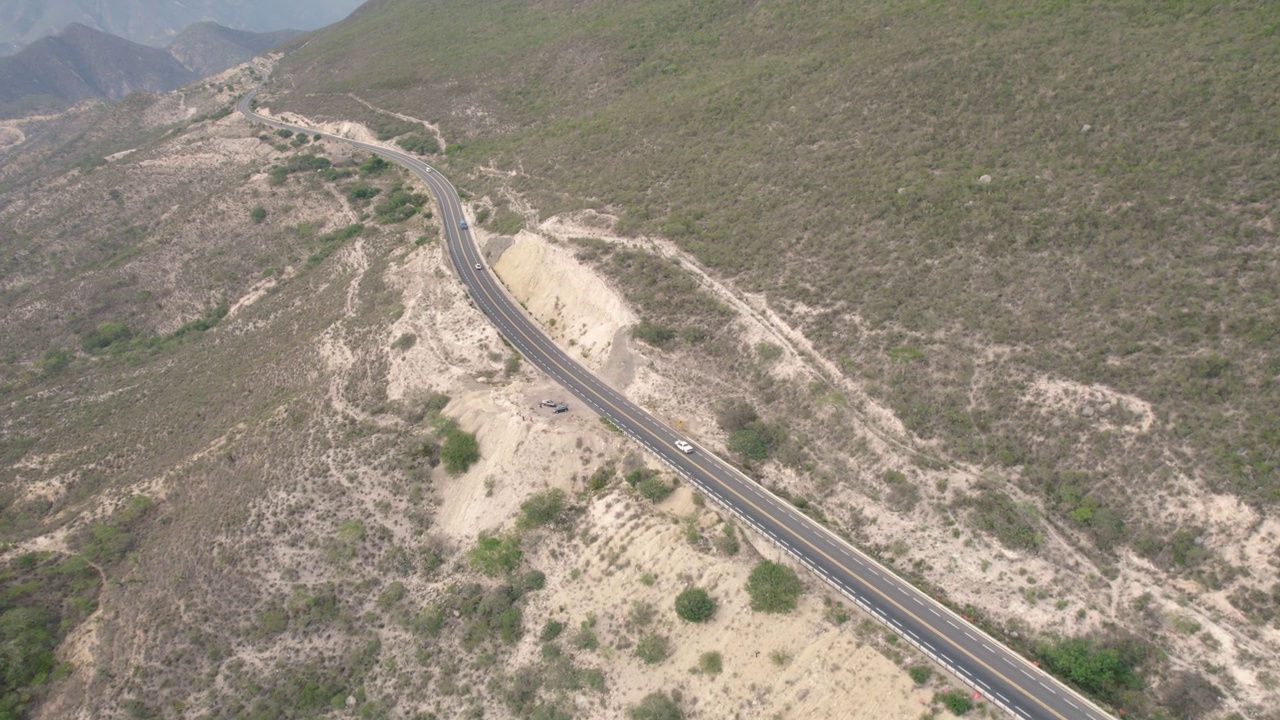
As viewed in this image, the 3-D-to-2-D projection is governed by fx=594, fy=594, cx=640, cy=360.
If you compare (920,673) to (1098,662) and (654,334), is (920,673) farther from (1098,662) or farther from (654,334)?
(654,334)

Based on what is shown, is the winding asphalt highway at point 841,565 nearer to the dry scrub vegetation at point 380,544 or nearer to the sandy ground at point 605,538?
the dry scrub vegetation at point 380,544

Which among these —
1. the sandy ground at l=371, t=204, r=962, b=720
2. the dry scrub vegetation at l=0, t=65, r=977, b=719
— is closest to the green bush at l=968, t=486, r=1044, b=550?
the dry scrub vegetation at l=0, t=65, r=977, b=719

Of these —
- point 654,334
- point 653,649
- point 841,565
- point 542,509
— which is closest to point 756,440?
point 841,565

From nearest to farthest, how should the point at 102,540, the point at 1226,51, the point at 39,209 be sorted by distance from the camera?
the point at 102,540 < the point at 1226,51 < the point at 39,209

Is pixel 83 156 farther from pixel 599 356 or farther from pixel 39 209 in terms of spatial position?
pixel 599 356

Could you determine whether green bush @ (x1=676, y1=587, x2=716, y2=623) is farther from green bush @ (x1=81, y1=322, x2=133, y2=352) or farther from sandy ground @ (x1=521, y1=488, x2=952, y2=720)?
green bush @ (x1=81, y1=322, x2=133, y2=352)

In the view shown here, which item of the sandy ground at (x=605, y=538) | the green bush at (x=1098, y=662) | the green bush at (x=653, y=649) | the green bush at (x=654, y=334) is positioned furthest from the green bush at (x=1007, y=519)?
the green bush at (x=654, y=334)

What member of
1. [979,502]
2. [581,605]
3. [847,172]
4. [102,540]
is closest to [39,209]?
[102,540]
